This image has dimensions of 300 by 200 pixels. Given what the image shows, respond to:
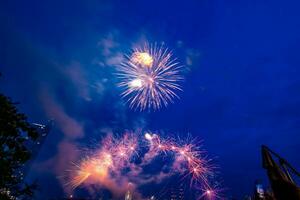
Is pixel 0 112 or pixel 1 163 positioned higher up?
pixel 1 163

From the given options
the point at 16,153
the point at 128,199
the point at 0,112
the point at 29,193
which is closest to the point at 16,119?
the point at 0,112

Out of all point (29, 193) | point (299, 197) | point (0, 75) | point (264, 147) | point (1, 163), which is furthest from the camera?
point (29, 193)

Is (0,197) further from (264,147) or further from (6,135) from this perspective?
(264,147)

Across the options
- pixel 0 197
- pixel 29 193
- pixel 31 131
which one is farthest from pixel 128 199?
pixel 31 131

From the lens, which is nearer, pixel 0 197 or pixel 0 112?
pixel 0 112

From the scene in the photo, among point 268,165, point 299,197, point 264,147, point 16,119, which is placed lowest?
point 299,197

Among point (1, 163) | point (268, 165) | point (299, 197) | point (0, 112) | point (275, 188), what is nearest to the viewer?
point (299, 197)

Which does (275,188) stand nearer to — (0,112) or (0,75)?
(0,112)

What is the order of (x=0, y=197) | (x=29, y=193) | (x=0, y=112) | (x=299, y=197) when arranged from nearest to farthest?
(x=299, y=197)
(x=0, y=112)
(x=0, y=197)
(x=29, y=193)

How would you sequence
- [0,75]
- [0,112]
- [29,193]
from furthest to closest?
[29,193]
[0,75]
[0,112]
